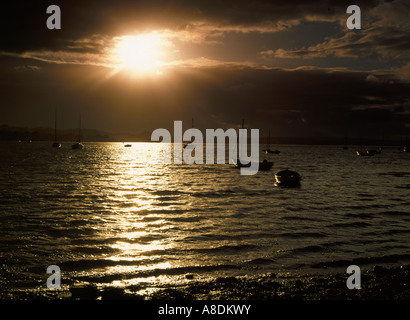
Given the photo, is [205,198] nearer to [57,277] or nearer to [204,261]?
[204,261]

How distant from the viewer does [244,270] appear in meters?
16.5

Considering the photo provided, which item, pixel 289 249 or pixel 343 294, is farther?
pixel 289 249

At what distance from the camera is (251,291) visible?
12.6 metres

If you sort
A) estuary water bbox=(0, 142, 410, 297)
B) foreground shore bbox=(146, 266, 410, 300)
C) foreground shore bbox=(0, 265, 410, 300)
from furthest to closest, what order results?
1. estuary water bbox=(0, 142, 410, 297)
2. foreground shore bbox=(0, 265, 410, 300)
3. foreground shore bbox=(146, 266, 410, 300)

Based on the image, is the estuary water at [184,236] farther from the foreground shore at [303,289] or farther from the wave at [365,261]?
the foreground shore at [303,289]

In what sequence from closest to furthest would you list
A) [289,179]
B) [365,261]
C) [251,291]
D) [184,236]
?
[251,291] → [365,261] → [184,236] → [289,179]

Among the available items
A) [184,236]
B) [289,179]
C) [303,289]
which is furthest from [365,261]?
[289,179]

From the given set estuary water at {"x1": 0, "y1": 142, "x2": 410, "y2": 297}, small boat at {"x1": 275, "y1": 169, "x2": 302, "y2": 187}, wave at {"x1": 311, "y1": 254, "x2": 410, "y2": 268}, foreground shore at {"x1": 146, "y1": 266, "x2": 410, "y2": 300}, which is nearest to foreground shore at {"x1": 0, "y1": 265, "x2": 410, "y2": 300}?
foreground shore at {"x1": 146, "y1": 266, "x2": 410, "y2": 300}

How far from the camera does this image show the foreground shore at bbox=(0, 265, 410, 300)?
11859 millimetres

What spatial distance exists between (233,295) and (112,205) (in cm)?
2601

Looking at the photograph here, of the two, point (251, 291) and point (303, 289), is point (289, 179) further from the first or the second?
point (251, 291)

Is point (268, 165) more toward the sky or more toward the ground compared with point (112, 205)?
more toward the sky

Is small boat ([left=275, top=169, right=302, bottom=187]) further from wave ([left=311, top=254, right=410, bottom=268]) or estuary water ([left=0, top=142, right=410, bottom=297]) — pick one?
wave ([left=311, top=254, right=410, bottom=268])
